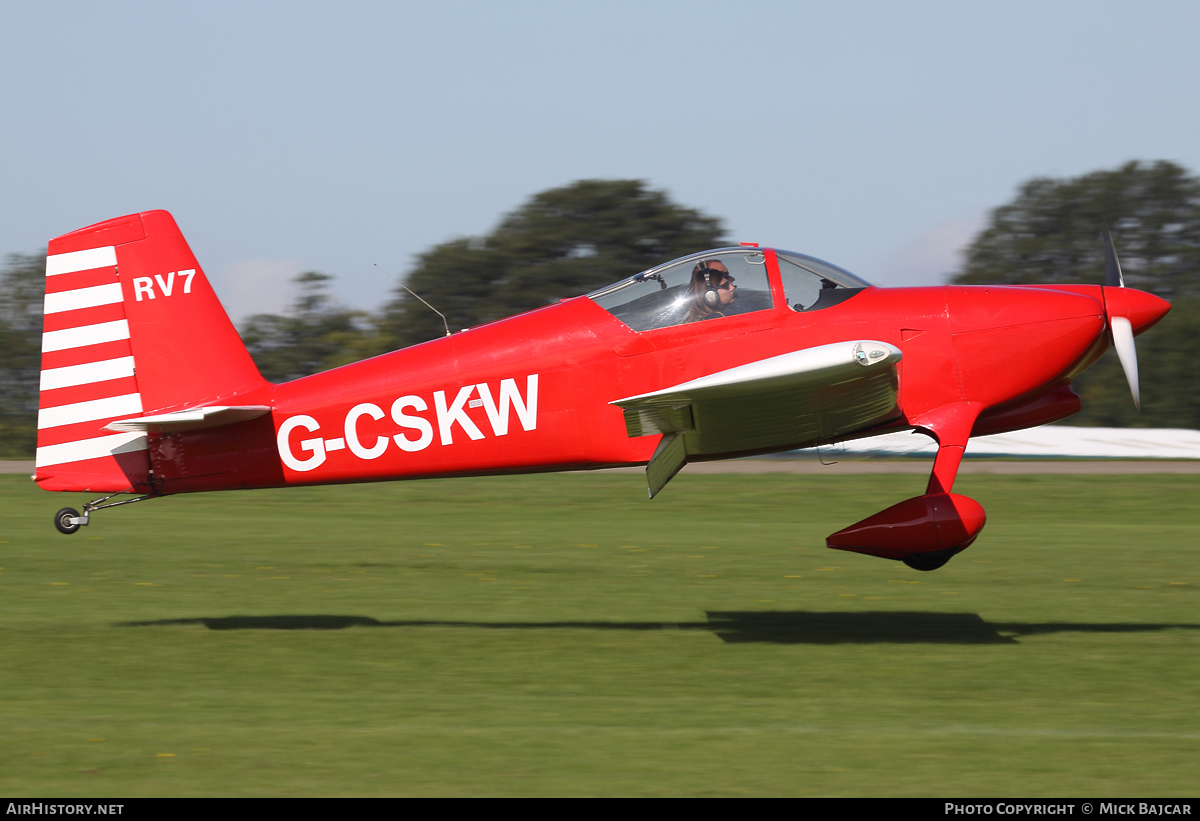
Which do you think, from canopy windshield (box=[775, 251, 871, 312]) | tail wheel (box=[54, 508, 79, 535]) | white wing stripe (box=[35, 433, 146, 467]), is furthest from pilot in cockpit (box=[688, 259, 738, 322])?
tail wheel (box=[54, 508, 79, 535])

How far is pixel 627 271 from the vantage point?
58.9m

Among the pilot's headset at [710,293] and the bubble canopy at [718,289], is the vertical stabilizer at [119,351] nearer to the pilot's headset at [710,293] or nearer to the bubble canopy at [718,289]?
the bubble canopy at [718,289]

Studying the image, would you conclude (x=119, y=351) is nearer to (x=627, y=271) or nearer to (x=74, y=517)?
(x=74, y=517)

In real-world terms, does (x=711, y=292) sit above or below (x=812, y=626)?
above

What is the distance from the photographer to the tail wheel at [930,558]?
817 cm

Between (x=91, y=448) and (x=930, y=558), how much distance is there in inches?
242

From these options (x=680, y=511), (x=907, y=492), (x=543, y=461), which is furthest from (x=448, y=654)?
(x=907, y=492)

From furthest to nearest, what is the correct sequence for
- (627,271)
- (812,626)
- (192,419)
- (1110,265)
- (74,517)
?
(627,271) → (1110,265) → (812,626) → (74,517) → (192,419)

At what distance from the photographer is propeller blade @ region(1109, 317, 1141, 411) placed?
8.53m

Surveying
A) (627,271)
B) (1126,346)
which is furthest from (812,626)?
(627,271)

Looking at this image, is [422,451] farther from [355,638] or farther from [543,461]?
[355,638]

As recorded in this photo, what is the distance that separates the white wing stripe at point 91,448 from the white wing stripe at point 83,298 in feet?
3.38

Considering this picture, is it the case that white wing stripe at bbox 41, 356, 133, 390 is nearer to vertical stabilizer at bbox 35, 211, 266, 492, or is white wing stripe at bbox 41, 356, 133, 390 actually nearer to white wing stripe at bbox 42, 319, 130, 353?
vertical stabilizer at bbox 35, 211, 266, 492

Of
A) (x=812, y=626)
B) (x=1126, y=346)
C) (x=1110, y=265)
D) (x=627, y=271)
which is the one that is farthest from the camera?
(x=627, y=271)
